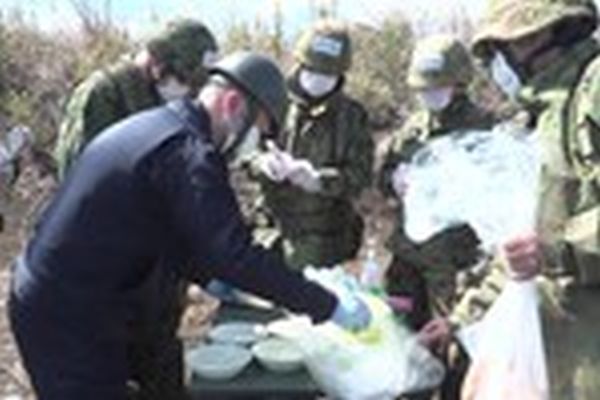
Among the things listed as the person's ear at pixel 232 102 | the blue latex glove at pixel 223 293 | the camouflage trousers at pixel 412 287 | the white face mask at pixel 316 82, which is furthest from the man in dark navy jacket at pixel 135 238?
the white face mask at pixel 316 82

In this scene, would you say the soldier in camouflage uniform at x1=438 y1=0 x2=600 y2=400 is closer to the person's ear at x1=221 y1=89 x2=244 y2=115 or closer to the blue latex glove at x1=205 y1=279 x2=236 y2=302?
the person's ear at x1=221 y1=89 x2=244 y2=115

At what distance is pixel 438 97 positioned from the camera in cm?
546

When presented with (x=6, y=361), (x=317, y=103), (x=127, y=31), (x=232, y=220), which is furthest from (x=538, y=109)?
(x=127, y=31)

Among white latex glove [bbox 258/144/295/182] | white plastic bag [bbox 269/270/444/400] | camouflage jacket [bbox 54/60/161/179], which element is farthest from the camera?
white latex glove [bbox 258/144/295/182]

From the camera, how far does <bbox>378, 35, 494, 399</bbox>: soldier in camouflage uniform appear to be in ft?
17.7

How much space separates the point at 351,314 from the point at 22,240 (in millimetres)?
3860

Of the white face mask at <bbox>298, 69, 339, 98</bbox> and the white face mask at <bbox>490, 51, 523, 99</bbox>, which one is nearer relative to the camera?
the white face mask at <bbox>490, 51, 523, 99</bbox>

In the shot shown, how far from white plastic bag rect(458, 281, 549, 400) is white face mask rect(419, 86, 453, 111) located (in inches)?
69.8

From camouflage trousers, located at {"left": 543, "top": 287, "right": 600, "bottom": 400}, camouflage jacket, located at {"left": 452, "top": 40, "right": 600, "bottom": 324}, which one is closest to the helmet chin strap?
camouflage jacket, located at {"left": 452, "top": 40, "right": 600, "bottom": 324}

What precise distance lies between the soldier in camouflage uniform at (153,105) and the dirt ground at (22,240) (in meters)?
0.88

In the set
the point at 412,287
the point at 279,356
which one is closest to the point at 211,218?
the point at 279,356

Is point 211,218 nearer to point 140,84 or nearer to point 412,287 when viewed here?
point 140,84

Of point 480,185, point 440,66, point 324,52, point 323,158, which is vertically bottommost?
point 323,158

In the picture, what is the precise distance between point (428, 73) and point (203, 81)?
1012 millimetres
